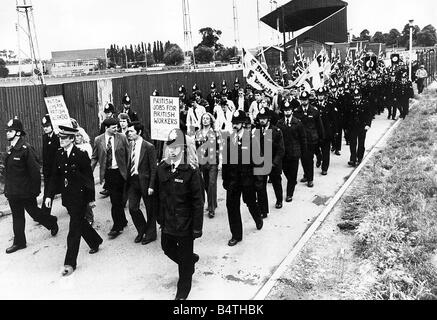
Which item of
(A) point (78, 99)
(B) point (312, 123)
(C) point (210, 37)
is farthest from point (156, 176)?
(C) point (210, 37)

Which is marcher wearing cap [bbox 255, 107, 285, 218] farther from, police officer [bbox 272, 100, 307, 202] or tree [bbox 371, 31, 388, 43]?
tree [bbox 371, 31, 388, 43]

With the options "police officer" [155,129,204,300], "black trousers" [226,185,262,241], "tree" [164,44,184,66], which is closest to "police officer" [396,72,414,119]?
"black trousers" [226,185,262,241]

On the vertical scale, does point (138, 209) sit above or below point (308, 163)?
below

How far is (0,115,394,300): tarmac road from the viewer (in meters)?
5.68

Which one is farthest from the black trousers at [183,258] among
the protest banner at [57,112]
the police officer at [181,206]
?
the protest banner at [57,112]

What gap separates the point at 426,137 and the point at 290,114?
20.9 feet

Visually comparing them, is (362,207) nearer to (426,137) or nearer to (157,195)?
(157,195)

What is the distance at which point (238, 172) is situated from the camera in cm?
714

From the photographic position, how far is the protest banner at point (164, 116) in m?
8.07

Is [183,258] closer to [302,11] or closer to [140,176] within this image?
[140,176]

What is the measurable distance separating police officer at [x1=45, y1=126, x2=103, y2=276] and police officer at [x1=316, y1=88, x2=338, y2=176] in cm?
609

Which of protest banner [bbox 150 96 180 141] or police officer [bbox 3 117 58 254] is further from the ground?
protest banner [bbox 150 96 180 141]

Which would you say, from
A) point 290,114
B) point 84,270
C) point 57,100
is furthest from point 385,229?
point 57,100

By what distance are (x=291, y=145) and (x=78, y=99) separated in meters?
7.64
